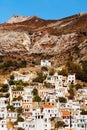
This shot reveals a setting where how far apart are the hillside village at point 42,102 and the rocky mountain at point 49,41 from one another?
70.7 feet

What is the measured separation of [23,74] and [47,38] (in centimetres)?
4245

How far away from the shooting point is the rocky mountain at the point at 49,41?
12175 cm

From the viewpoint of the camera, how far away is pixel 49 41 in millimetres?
137000

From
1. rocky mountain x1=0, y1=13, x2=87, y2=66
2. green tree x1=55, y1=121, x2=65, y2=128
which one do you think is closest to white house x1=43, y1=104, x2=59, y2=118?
green tree x1=55, y1=121, x2=65, y2=128

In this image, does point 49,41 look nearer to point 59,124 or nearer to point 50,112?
point 50,112

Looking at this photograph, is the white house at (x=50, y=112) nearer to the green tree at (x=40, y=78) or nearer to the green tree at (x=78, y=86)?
the green tree at (x=78, y=86)

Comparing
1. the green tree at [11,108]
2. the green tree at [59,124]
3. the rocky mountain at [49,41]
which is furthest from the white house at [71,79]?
the rocky mountain at [49,41]

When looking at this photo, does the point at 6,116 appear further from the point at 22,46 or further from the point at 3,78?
the point at 22,46

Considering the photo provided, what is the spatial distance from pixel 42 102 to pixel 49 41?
2181 inches

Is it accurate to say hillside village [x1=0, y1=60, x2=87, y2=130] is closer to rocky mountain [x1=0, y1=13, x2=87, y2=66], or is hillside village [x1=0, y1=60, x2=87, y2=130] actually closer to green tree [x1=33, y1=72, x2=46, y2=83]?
green tree [x1=33, y1=72, x2=46, y2=83]

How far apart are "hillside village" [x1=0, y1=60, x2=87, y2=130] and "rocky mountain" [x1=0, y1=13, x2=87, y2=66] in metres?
21.5

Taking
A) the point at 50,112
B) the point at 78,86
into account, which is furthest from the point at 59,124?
the point at 78,86

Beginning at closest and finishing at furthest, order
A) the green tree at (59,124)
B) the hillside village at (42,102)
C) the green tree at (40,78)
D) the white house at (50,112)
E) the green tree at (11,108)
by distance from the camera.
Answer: the green tree at (59,124) → the hillside village at (42,102) → the white house at (50,112) → the green tree at (11,108) → the green tree at (40,78)

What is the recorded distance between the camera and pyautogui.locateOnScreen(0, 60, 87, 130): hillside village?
73.2 meters
